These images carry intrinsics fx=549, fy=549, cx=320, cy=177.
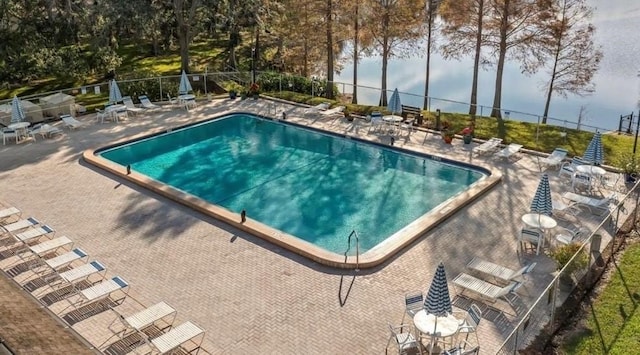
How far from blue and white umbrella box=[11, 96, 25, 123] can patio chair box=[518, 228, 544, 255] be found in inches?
793

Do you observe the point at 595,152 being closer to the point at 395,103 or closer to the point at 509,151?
the point at 509,151

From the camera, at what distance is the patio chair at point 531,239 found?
45.4 feet

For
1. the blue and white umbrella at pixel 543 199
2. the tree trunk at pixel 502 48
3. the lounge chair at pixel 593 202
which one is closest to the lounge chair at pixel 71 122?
the tree trunk at pixel 502 48

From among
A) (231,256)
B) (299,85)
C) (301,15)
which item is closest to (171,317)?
(231,256)

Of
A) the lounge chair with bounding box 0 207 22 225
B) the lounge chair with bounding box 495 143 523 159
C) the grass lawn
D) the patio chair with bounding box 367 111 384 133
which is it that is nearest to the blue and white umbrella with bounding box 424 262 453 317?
the grass lawn

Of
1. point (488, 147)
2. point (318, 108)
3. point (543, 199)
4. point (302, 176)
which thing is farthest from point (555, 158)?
point (318, 108)

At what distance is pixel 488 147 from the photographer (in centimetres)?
2059

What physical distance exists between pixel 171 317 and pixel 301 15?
76.3ft

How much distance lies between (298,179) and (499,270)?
29.0ft

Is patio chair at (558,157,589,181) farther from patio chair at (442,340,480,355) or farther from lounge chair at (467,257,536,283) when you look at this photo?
patio chair at (442,340,480,355)

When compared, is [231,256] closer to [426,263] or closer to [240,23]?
[426,263]

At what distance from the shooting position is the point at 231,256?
13.9 metres

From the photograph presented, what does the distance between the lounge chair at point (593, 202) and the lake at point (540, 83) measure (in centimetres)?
828

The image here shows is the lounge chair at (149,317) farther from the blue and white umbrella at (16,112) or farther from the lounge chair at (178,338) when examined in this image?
the blue and white umbrella at (16,112)
